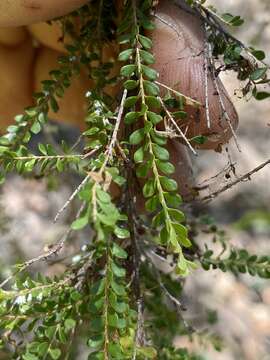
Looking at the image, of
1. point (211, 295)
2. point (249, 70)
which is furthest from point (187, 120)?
point (211, 295)

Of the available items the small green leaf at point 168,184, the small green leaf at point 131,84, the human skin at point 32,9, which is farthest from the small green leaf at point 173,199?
the human skin at point 32,9

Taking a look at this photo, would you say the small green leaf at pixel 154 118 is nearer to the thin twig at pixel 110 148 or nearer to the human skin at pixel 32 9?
the thin twig at pixel 110 148

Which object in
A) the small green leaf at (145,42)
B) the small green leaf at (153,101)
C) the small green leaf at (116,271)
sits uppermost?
the small green leaf at (145,42)

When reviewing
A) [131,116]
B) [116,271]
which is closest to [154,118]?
[131,116]

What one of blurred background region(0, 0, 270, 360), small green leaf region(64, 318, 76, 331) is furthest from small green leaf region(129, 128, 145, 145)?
blurred background region(0, 0, 270, 360)

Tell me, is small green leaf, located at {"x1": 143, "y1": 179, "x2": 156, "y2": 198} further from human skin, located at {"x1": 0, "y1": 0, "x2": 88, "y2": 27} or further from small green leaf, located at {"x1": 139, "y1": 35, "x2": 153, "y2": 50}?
human skin, located at {"x1": 0, "y1": 0, "x2": 88, "y2": 27}

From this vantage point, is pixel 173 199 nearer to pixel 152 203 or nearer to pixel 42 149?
pixel 152 203

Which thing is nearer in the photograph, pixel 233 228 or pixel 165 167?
pixel 165 167

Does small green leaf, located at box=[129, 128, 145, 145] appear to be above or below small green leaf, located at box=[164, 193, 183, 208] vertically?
above

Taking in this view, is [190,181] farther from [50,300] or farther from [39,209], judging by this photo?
[39,209]
